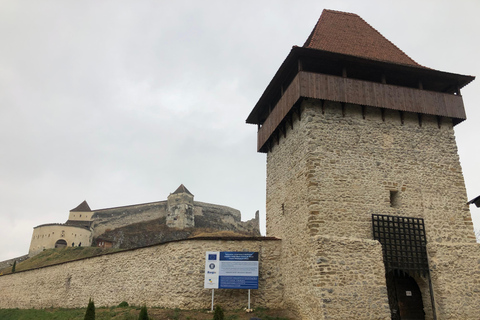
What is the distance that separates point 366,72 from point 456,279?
7530 mm

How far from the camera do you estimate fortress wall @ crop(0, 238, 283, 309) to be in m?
12.3

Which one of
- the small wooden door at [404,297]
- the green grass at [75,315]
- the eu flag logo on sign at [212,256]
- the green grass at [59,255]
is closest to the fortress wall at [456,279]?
the small wooden door at [404,297]

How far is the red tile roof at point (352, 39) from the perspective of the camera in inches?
523

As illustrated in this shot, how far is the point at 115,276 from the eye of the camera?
1523 centimetres

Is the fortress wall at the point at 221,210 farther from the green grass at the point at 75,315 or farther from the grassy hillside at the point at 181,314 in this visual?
the grassy hillside at the point at 181,314

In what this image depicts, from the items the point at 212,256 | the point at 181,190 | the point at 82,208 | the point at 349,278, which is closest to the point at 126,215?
the point at 181,190

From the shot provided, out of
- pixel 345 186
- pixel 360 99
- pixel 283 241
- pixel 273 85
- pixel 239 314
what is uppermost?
pixel 273 85

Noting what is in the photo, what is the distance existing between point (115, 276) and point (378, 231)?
10.8m

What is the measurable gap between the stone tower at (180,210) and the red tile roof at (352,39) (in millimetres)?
28434

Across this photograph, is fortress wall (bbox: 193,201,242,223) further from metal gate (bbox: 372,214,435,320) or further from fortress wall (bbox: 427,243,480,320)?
fortress wall (bbox: 427,243,480,320)

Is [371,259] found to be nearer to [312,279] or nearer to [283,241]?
[312,279]

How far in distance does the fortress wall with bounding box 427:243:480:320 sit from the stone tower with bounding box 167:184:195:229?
30.8 metres

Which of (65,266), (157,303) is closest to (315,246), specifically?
(157,303)

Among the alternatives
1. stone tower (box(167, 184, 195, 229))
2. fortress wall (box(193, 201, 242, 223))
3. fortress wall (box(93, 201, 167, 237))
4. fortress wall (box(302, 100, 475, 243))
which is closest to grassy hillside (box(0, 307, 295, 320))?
fortress wall (box(302, 100, 475, 243))
